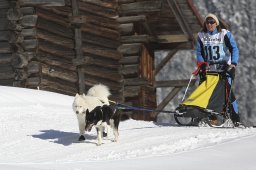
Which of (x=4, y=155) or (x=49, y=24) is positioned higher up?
(x=49, y=24)

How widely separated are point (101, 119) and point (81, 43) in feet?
29.6

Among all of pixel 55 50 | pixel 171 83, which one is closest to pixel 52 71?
pixel 55 50

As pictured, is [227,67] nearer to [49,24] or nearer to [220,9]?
[49,24]

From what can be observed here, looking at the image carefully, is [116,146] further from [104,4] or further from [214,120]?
[104,4]

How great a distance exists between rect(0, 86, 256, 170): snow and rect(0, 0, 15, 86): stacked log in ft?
15.2

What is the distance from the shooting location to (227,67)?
11.9 metres

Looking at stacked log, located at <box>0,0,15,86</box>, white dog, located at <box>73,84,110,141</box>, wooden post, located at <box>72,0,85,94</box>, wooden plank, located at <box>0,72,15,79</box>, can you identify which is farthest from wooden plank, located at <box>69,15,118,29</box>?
white dog, located at <box>73,84,110,141</box>

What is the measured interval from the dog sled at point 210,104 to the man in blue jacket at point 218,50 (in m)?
0.12

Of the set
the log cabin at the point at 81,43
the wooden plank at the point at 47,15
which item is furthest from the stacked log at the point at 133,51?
the wooden plank at the point at 47,15

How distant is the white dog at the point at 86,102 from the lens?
995cm

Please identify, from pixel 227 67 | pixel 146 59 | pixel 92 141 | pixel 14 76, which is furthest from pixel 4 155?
pixel 146 59

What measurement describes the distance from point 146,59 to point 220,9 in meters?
43.6

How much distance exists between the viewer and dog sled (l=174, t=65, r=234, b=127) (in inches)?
458

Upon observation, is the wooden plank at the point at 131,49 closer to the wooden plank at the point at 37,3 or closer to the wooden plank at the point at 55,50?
the wooden plank at the point at 55,50
